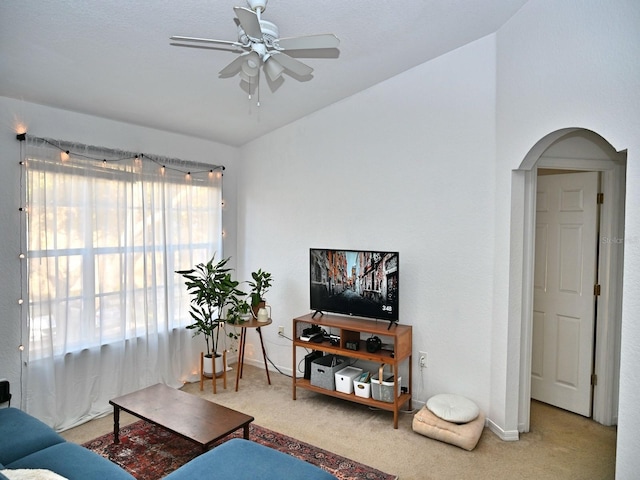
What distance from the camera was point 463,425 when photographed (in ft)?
10.2

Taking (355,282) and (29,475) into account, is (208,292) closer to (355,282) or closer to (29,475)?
(355,282)

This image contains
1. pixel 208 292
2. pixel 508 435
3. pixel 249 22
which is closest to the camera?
pixel 249 22

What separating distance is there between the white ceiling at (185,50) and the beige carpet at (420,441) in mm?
2631

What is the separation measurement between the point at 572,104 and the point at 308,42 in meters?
1.70

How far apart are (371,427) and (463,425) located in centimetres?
72

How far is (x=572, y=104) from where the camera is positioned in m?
2.60

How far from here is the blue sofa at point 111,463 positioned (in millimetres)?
2082

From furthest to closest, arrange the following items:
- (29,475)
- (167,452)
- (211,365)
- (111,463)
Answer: (211,365) → (167,452) → (111,463) → (29,475)

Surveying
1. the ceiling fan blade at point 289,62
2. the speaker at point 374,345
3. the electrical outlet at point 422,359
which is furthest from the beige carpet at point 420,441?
the ceiling fan blade at point 289,62

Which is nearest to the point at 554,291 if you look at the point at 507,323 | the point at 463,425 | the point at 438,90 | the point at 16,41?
the point at 507,323

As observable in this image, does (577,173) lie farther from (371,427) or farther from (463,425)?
(371,427)

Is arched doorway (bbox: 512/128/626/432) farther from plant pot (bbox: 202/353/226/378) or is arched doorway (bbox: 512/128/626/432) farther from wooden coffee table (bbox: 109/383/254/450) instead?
plant pot (bbox: 202/353/226/378)

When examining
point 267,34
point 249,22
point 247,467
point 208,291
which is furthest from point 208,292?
point 249,22

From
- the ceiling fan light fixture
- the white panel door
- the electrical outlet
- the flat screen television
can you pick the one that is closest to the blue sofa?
the flat screen television
